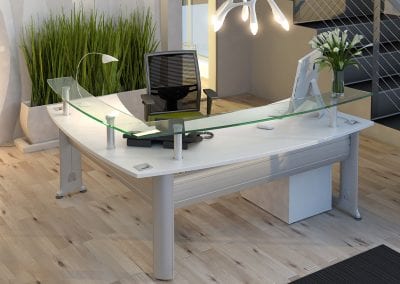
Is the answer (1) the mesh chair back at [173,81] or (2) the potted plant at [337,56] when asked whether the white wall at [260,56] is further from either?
(2) the potted plant at [337,56]

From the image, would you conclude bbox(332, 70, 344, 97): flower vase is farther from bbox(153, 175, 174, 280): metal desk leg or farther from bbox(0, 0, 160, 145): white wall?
bbox(0, 0, 160, 145): white wall

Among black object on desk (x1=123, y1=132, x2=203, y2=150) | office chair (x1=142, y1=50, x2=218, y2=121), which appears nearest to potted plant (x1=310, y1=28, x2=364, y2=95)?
black object on desk (x1=123, y1=132, x2=203, y2=150)

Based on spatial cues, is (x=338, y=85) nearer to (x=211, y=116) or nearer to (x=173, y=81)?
(x=211, y=116)

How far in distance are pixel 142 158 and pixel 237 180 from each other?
669 mm

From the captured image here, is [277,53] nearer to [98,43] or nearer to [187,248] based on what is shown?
[98,43]

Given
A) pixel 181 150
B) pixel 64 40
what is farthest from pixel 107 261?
pixel 64 40

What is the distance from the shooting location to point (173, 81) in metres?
5.73

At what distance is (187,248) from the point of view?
449cm

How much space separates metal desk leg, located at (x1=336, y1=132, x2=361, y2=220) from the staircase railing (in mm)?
1474

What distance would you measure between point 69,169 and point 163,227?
148 cm

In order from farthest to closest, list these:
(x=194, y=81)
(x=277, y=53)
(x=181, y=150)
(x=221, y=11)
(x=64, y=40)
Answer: (x=277, y=53), (x=64, y=40), (x=194, y=81), (x=221, y=11), (x=181, y=150)

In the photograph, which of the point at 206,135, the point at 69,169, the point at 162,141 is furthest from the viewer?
the point at 69,169

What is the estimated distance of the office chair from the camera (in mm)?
Answer: 5625

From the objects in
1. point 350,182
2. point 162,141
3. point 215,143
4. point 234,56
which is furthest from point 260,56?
point 162,141
